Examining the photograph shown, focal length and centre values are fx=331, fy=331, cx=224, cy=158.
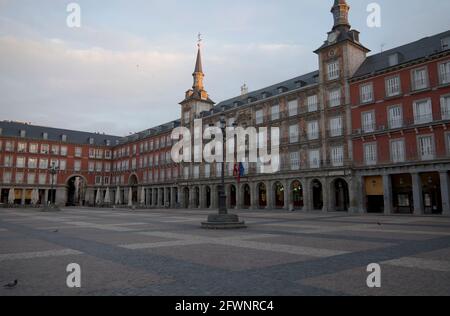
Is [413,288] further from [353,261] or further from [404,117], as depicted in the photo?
[404,117]

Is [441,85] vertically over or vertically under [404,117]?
over

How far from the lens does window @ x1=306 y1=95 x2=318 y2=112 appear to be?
120 feet

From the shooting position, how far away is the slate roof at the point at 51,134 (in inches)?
2566

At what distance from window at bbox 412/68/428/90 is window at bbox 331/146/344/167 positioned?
28.2ft

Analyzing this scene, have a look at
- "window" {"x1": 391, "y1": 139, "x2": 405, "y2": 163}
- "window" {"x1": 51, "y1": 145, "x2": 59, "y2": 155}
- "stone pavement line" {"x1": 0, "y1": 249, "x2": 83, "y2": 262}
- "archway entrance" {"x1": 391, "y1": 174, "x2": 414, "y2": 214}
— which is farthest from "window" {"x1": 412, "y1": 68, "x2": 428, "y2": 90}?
"window" {"x1": 51, "y1": 145, "x2": 59, "y2": 155}

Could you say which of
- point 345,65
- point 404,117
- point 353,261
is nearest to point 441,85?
point 404,117

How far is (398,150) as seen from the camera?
2950 cm

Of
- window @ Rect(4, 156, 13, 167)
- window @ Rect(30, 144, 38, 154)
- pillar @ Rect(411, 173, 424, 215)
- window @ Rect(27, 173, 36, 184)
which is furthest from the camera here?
window @ Rect(30, 144, 38, 154)

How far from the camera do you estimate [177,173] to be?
56.1 meters

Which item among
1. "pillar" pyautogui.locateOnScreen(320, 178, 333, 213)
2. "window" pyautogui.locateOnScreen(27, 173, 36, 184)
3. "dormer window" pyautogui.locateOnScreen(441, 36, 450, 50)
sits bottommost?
"pillar" pyautogui.locateOnScreen(320, 178, 333, 213)

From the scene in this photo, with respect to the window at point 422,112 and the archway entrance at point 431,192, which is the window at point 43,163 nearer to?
the window at point 422,112

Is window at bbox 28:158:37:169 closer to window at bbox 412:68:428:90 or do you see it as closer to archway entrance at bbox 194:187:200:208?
archway entrance at bbox 194:187:200:208
